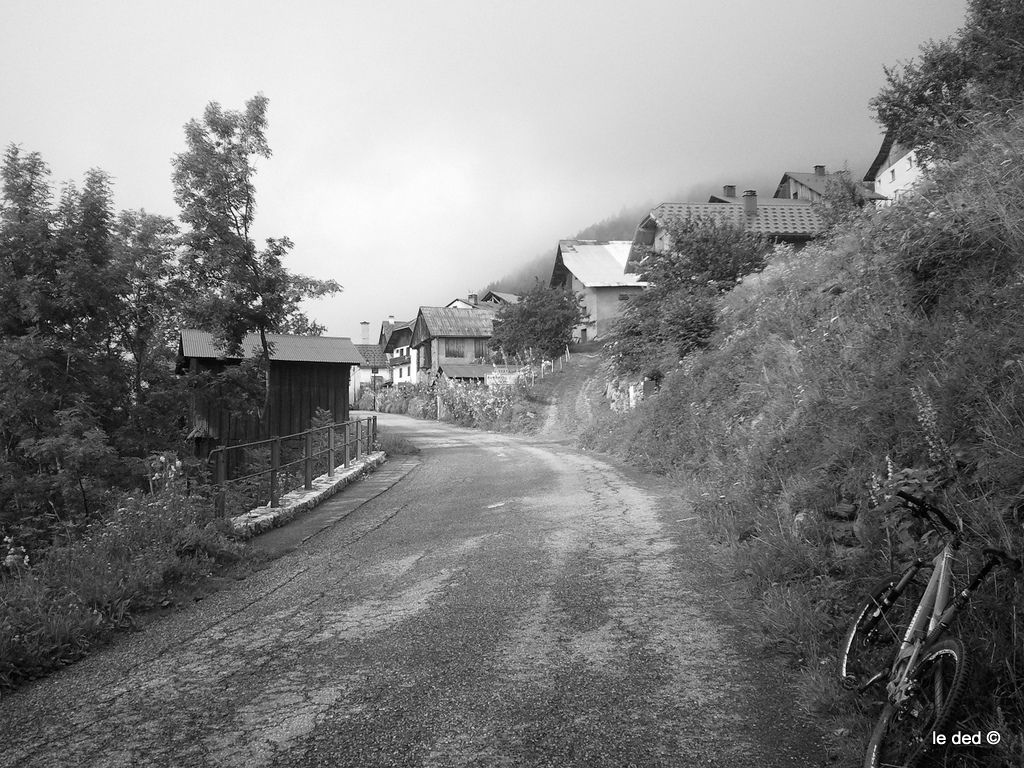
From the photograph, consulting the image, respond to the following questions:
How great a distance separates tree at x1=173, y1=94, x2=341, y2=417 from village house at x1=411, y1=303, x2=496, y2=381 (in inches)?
1415

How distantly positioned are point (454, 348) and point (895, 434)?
5019 cm

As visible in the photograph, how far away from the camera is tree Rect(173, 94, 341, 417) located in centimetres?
1586

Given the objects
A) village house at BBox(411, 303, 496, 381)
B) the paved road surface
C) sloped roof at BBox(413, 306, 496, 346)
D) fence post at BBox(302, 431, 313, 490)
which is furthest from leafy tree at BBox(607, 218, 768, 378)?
sloped roof at BBox(413, 306, 496, 346)

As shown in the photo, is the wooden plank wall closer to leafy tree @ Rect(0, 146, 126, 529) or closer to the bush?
leafy tree @ Rect(0, 146, 126, 529)

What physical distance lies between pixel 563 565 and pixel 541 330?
29.1 m

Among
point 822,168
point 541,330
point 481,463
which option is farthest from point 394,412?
point 822,168

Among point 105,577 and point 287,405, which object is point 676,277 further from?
point 105,577

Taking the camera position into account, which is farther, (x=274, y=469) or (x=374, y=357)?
(x=374, y=357)

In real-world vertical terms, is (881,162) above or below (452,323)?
above

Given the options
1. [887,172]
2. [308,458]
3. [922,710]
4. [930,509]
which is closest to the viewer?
[922,710]

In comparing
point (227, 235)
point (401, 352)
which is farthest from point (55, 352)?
point (401, 352)

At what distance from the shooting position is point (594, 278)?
4269 centimetres

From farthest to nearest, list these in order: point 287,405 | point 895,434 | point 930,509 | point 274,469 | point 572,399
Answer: point 572,399, point 287,405, point 274,469, point 895,434, point 930,509

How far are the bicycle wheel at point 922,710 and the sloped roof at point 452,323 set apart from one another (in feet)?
169
